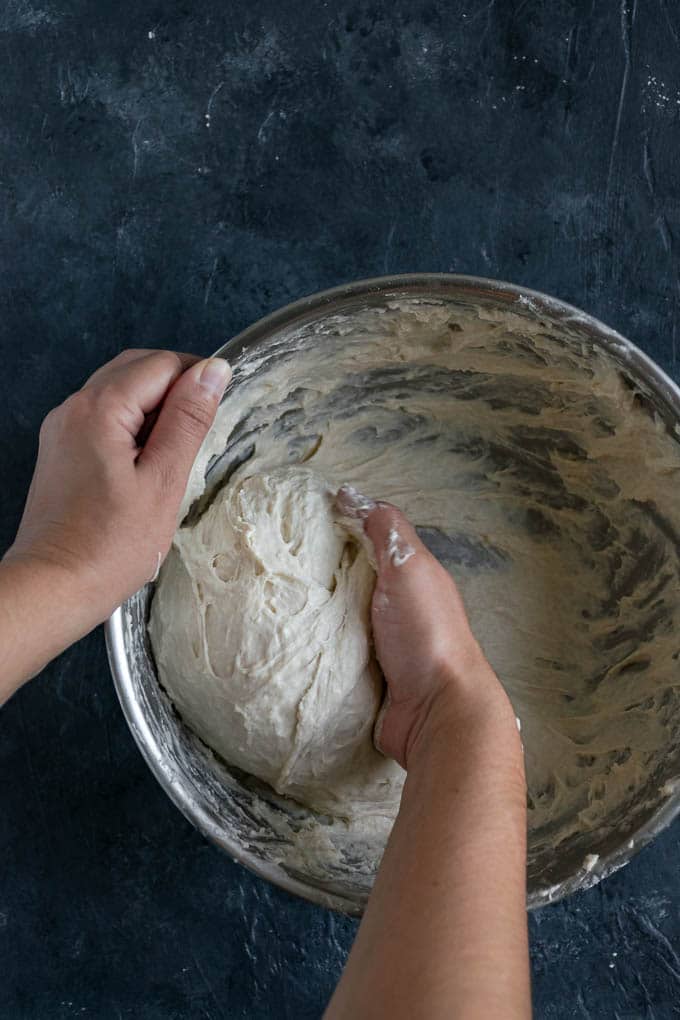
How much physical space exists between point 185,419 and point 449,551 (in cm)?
62

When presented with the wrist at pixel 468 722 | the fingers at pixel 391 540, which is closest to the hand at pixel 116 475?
the fingers at pixel 391 540

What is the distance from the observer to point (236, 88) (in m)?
1.53

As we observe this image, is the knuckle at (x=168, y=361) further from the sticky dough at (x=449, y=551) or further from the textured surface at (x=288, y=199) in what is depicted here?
the textured surface at (x=288, y=199)

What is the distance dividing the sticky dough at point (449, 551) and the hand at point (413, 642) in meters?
0.06

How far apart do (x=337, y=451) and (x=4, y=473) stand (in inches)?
22.9

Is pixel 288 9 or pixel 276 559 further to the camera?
pixel 288 9

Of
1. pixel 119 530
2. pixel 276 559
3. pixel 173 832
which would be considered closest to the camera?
pixel 119 530

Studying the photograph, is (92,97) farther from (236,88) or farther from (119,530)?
(119,530)

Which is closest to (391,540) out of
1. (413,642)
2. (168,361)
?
(413,642)

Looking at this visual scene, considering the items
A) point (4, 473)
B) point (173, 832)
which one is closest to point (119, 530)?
point (4, 473)

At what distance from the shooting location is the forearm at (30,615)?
1053 mm

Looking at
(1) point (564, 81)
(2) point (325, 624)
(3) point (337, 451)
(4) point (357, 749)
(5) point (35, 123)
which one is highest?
(1) point (564, 81)

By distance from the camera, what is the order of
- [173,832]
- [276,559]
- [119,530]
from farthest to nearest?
[173,832], [276,559], [119,530]

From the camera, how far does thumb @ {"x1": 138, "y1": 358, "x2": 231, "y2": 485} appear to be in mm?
1156
